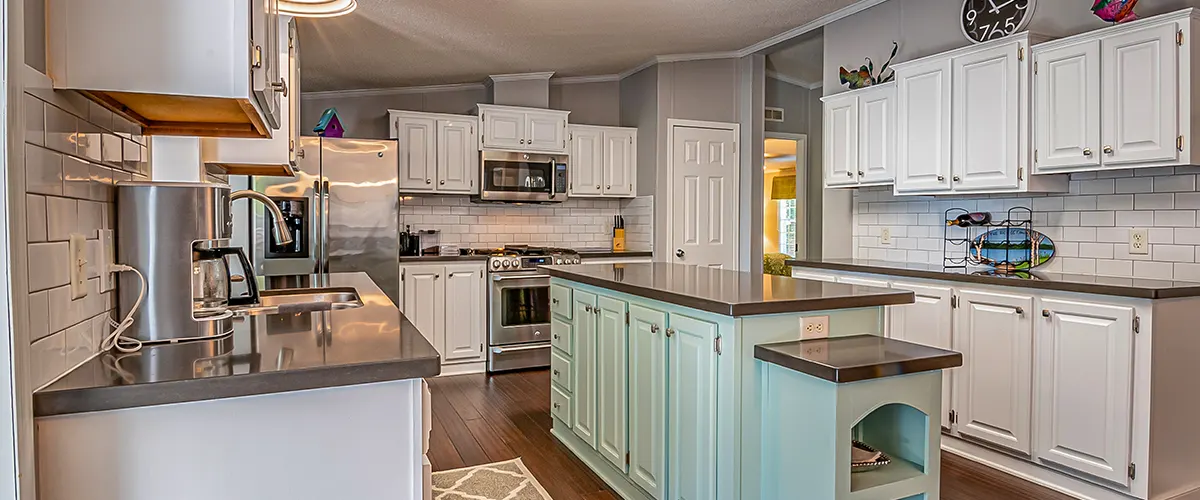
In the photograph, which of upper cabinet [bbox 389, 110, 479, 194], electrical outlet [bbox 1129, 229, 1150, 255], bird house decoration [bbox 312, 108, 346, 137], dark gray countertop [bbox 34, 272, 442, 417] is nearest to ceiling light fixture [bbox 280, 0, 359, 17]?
dark gray countertop [bbox 34, 272, 442, 417]

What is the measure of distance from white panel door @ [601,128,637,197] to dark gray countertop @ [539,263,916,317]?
2.76 meters

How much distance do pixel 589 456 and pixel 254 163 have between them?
1872mm

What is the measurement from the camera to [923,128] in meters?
3.66

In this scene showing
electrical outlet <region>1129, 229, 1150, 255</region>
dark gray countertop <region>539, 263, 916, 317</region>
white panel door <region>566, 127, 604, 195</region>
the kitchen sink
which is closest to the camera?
dark gray countertop <region>539, 263, 916, 317</region>

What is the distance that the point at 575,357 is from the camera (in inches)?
130

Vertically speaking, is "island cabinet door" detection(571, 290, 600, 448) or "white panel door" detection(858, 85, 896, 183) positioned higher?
"white panel door" detection(858, 85, 896, 183)

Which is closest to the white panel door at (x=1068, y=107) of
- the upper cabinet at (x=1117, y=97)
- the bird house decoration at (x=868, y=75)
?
the upper cabinet at (x=1117, y=97)

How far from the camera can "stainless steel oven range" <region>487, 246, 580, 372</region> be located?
17.0 feet

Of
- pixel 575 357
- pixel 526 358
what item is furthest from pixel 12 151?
pixel 526 358

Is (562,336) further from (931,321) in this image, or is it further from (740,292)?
(931,321)

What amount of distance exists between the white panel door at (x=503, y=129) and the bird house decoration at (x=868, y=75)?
244cm

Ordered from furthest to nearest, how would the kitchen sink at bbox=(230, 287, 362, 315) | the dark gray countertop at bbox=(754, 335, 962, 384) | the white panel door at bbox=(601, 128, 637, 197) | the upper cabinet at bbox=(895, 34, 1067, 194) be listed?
1. the white panel door at bbox=(601, 128, 637, 197)
2. the upper cabinet at bbox=(895, 34, 1067, 194)
3. the kitchen sink at bbox=(230, 287, 362, 315)
4. the dark gray countertop at bbox=(754, 335, 962, 384)

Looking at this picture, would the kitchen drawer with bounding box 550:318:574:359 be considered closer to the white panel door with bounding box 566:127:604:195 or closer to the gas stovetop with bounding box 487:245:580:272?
the gas stovetop with bounding box 487:245:580:272

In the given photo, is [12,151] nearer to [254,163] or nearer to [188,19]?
[188,19]
